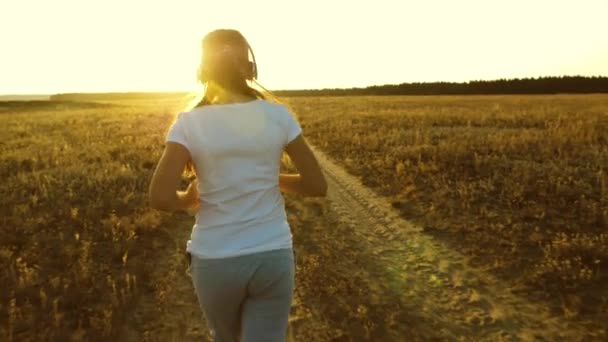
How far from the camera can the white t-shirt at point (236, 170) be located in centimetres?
195

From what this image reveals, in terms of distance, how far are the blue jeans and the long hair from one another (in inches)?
16.6

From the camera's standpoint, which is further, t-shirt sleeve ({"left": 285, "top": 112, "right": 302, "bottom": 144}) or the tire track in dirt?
the tire track in dirt

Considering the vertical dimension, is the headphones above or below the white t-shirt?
above

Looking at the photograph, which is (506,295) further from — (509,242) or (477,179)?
(477,179)

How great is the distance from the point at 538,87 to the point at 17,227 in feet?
378

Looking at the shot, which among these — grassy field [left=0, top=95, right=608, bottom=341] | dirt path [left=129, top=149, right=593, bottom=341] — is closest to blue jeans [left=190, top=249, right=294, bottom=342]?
grassy field [left=0, top=95, right=608, bottom=341]

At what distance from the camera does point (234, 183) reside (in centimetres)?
203

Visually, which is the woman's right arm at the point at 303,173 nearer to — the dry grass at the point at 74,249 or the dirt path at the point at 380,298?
the dirt path at the point at 380,298

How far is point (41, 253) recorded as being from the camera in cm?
702

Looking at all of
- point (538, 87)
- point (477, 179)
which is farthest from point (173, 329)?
point (538, 87)

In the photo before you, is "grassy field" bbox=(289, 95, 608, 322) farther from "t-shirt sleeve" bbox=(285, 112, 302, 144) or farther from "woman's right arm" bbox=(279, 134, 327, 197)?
"t-shirt sleeve" bbox=(285, 112, 302, 144)

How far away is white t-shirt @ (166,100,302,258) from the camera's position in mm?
1954

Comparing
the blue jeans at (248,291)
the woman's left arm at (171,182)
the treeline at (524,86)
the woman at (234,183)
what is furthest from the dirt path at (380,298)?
the treeline at (524,86)

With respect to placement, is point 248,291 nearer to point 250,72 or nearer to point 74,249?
point 250,72
